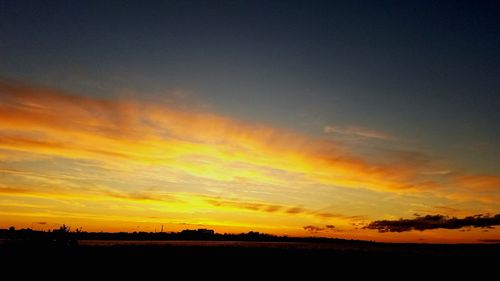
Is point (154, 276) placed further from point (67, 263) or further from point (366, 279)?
point (366, 279)

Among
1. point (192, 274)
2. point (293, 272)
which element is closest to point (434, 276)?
point (293, 272)

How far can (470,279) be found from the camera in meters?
44.6

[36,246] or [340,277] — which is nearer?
[340,277]

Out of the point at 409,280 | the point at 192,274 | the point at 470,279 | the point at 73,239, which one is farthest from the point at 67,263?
the point at 470,279

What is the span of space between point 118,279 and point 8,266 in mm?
14128

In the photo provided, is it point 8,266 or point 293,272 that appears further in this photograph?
point 293,272

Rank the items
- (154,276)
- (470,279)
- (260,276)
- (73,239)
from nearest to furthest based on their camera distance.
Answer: (154,276), (260,276), (470,279), (73,239)

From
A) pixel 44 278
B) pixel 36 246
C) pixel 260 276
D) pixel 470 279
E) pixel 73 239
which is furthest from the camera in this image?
pixel 73 239

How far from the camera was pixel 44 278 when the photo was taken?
111 ft

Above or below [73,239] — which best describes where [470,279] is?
below

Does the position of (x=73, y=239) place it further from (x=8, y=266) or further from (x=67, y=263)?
(x=8, y=266)

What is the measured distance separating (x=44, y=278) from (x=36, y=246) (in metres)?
27.0

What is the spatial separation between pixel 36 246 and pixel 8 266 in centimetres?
1825

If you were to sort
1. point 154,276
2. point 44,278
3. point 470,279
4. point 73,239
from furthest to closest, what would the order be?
point 73,239 < point 470,279 < point 154,276 < point 44,278
